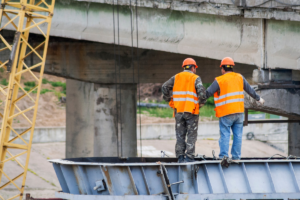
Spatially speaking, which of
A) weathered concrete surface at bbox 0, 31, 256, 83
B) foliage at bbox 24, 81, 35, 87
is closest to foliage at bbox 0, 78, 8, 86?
foliage at bbox 24, 81, 35, 87

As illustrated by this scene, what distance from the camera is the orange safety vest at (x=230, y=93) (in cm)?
862

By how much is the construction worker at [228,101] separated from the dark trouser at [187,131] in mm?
539

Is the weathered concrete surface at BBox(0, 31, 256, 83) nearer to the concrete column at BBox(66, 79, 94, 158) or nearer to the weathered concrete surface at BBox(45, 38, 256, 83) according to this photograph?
the weathered concrete surface at BBox(45, 38, 256, 83)

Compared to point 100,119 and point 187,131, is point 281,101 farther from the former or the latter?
point 100,119

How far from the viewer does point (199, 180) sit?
8602 millimetres

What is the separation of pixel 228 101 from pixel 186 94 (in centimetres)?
87

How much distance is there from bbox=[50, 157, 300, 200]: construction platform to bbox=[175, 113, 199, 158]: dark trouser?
389 mm

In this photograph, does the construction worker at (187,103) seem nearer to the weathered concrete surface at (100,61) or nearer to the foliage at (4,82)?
the weathered concrete surface at (100,61)

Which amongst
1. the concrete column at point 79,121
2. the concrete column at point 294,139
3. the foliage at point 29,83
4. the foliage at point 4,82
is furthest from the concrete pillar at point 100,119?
the foliage at point 29,83

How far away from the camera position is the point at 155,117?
4259cm

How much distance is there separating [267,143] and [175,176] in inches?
1260

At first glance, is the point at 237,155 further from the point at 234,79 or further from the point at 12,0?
the point at 12,0

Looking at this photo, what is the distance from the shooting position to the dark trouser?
884 cm

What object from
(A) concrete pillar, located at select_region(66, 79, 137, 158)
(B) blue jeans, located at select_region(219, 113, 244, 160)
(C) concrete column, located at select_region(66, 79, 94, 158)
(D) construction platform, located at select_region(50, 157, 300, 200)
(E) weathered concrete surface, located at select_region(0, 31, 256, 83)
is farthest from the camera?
(C) concrete column, located at select_region(66, 79, 94, 158)
